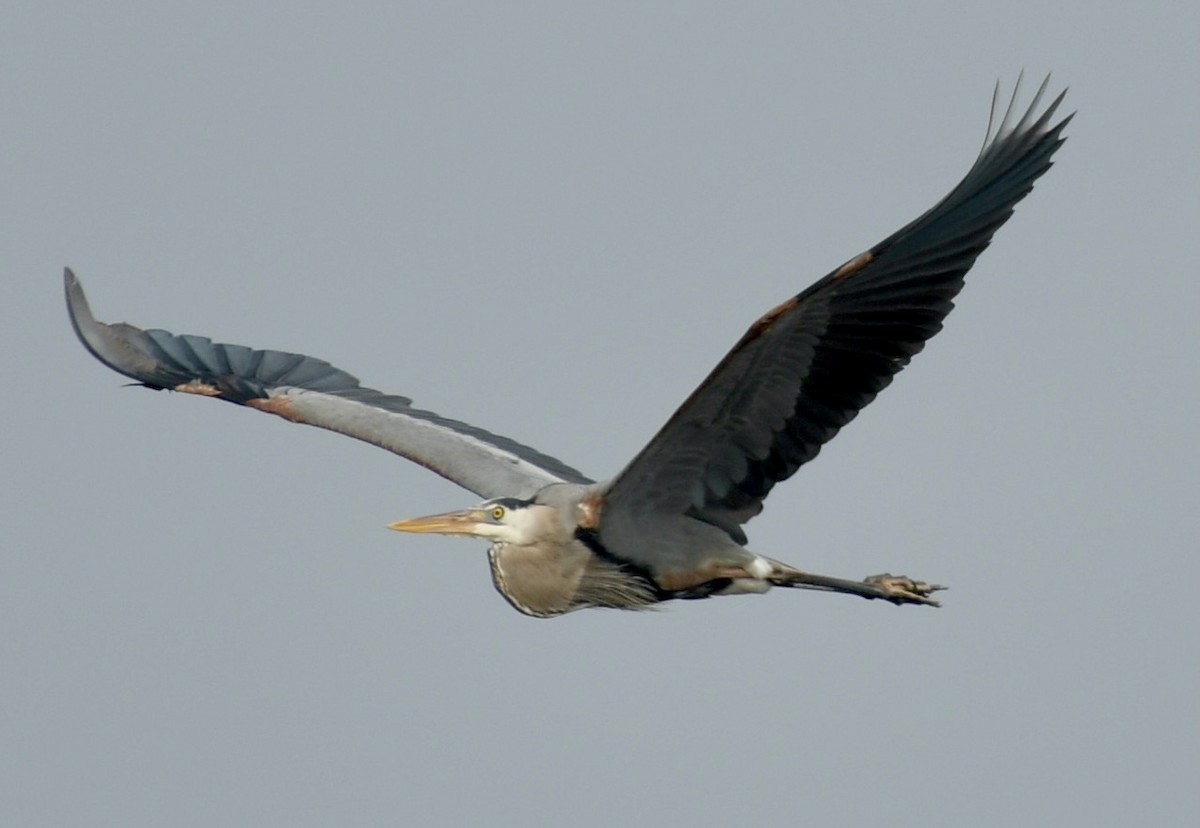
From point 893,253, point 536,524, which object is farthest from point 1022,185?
point 536,524

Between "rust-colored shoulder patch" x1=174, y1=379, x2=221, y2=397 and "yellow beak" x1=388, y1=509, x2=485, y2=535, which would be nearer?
"yellow beak" x1=388, y1=509, x2=485, y2=535

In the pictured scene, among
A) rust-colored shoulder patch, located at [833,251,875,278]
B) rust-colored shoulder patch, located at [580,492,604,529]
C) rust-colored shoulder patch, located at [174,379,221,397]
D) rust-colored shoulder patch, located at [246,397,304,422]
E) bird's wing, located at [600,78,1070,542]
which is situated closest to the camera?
rust-colored shoulder patch, located at [833,251,875,278]

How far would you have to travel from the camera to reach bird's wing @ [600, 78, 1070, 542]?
21.0 feet

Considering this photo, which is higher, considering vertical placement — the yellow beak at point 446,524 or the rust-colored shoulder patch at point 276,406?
the rust-colored shoulder patch at point 276,406

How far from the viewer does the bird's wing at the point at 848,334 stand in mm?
6391

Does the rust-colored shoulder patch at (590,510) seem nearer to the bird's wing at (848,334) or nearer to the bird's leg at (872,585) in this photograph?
the bird's wing at (848,334)

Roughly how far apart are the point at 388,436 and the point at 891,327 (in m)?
3.24

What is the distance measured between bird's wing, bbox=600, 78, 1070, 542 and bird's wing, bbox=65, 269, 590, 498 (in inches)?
70.5

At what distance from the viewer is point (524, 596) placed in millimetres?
7598

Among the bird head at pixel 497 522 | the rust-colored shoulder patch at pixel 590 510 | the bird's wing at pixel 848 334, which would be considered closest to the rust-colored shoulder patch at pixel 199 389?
the bird head at pixel 497 522

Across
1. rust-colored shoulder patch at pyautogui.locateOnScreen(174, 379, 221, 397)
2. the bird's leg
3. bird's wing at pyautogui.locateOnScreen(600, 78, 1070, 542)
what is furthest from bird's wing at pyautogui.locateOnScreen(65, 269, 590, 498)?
bird's wing at pyautogui.locateOnScreen(600, 78, 1070, 542)

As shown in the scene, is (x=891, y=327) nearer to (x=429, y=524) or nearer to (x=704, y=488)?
(x=704, y=488)

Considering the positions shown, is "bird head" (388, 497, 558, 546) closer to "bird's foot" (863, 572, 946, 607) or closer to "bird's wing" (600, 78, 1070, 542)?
"bird's wing" (600, 78, 1070, 542)

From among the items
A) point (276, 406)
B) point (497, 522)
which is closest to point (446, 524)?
point (497, 522)
